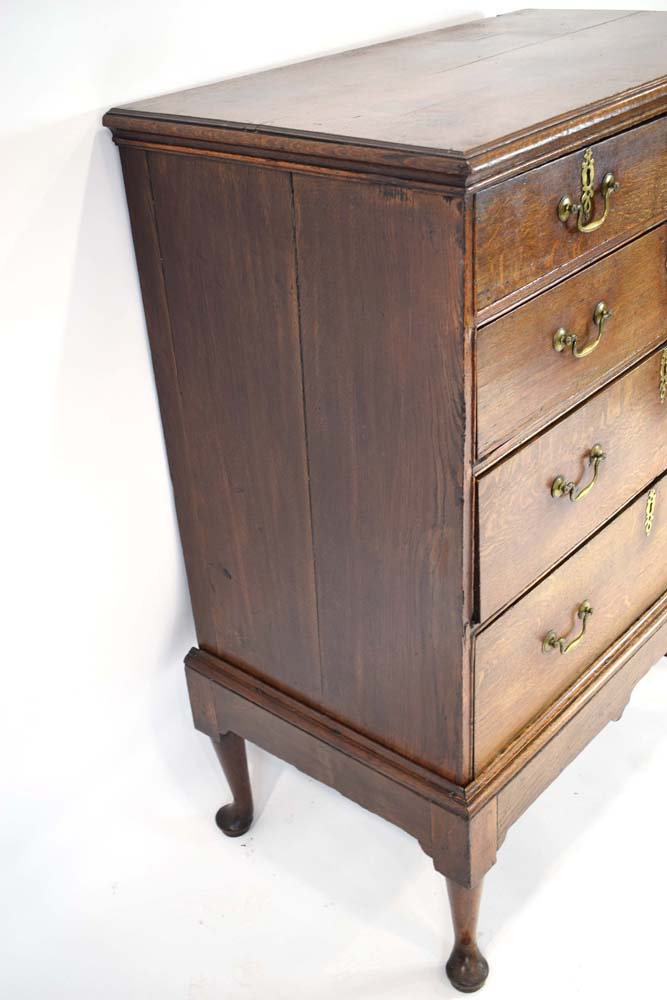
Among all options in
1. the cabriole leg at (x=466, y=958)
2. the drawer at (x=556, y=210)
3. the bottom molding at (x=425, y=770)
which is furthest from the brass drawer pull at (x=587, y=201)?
the cabriole leg at (x=466, y=958)

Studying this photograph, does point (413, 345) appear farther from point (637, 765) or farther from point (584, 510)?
point (637, 765)

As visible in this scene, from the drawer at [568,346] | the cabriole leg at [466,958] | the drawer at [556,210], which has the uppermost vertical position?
the drawer at [556,210]

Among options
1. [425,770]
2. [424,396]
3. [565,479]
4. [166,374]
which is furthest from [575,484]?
[166,374]

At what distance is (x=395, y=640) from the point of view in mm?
1329

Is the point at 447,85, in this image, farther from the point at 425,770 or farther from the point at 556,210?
the point at 425,770

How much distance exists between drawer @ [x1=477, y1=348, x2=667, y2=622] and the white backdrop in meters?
0.55

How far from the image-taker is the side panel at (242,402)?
1187 mm

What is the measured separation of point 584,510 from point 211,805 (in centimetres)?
86

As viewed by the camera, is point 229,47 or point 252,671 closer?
point 229,47

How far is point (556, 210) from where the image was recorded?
1.10 metres

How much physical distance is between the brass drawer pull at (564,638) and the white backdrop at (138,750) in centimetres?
45

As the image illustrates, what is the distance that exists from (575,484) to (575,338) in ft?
0.67

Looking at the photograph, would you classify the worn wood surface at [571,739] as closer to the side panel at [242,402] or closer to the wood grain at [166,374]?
the side panel at [242,402]

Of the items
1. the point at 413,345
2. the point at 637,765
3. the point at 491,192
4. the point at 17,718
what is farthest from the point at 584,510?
the point at 17,718
